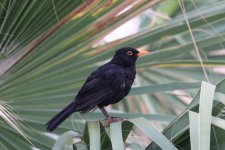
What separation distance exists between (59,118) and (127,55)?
2.71ft

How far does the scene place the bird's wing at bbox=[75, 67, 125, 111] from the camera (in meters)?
3.12

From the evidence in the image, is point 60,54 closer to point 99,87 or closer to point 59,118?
point 99,87

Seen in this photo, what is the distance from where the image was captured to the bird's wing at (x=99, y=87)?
10.2 ft

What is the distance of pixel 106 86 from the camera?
337cm

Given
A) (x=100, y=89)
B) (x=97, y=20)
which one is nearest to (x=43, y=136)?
(x=100, y=89)

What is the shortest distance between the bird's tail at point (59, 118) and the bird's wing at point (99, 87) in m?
0.05

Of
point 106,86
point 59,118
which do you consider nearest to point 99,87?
point 106,86

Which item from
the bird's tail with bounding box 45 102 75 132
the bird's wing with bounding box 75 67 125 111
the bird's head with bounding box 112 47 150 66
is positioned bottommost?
the bird's tail with bounding box 45 102 75 132

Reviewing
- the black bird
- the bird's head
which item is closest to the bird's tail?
the black bird

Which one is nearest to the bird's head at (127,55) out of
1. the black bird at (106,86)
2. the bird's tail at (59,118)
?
the black bird at (106,86)

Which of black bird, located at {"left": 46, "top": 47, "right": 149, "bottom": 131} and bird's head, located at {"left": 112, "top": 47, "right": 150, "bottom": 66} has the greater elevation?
bird's head, located at {"left": 112, "top": 47, "right": 150, "bottom": 66}

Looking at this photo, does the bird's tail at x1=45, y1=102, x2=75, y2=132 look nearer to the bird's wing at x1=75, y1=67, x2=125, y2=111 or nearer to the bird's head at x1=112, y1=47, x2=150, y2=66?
the bird's wing at x1=75, y1=67, x2=125, y2=111

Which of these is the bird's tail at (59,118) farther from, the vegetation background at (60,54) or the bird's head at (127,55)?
the bird's head at (127,55)

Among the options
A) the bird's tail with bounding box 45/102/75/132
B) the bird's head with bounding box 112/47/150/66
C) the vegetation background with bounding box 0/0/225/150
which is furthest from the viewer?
the bird's head with bounding box 112/47/150/66
